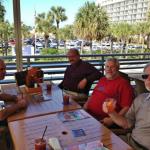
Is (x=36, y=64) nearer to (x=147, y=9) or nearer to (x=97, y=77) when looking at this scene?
(x=97, y=77)

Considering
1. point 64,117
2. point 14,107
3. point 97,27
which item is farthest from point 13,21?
point 97,27

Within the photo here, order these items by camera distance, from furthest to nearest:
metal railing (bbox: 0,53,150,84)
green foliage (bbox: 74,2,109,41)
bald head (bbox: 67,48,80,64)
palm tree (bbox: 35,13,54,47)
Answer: green foliage (bbox: 74,2,109,41)
palm tree (bbox: 35,13,54,47)
metal railing (bbox: 0,53,150,84)
bald head (bbox: 67,48,80,64)

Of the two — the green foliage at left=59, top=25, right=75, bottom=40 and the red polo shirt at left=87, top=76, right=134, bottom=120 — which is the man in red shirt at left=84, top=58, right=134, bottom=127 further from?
the green foliage at left=59, top=25, right=75, bottom=40

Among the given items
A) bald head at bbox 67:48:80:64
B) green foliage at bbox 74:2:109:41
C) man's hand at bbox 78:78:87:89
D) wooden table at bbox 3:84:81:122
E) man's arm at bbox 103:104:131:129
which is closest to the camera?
man's arm at bbox 103:104:131:129

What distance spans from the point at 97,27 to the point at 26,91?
623cm

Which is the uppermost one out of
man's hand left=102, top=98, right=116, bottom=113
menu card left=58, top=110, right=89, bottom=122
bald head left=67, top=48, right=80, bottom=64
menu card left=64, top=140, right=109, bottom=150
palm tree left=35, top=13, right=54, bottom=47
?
palm tree left=35, top=13, right=54, bottom=47

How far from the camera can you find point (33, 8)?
505cm

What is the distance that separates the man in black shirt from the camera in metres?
3.24

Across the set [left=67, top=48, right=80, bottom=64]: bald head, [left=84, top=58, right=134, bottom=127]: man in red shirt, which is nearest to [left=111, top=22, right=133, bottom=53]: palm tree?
[left=67, top=48, right=80, bottom=64]: bald head

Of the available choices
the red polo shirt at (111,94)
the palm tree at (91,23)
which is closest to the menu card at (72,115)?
the red polo shirt at (111,94)

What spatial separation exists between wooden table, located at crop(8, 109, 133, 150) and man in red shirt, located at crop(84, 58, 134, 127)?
0.55 metres

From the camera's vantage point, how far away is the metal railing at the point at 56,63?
14.4 feet

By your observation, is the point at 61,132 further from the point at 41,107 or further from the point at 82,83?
the point at 82,83

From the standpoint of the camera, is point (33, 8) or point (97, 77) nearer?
point (97, 77)
